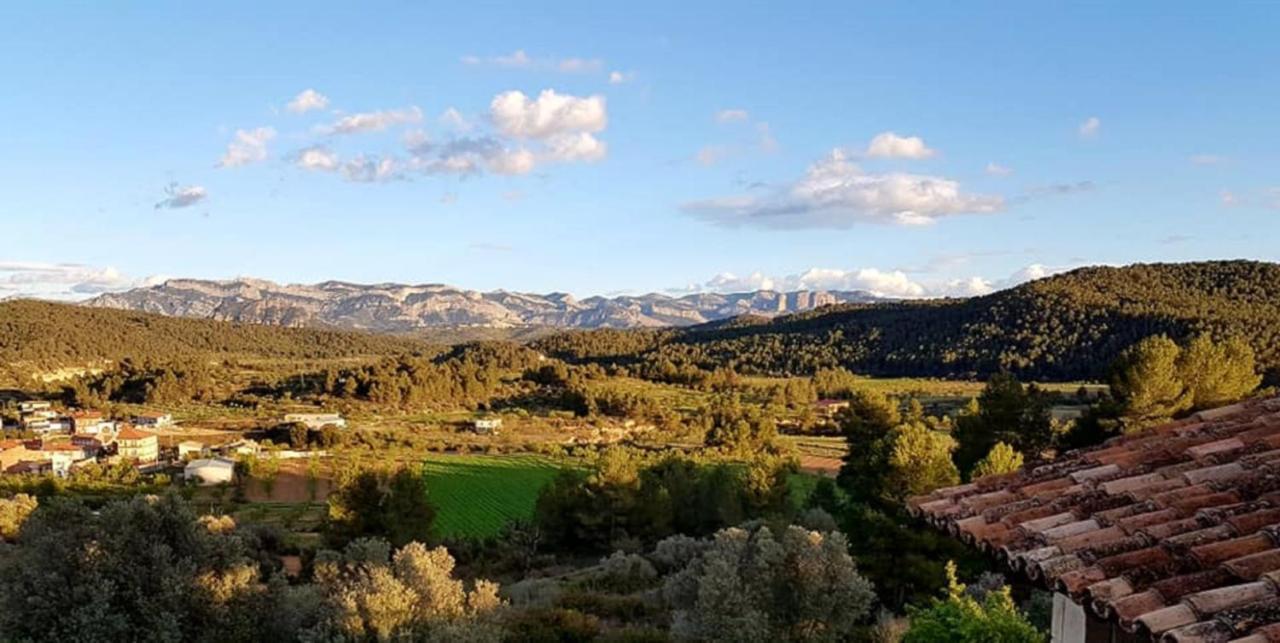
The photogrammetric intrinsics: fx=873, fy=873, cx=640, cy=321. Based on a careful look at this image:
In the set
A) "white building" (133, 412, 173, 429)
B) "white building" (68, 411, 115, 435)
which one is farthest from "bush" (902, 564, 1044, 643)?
"white building" (133, 412, 173, 429)

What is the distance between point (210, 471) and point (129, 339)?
10426 centimetres

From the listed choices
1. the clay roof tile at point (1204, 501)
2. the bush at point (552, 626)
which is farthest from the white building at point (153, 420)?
the clay roof tile at point (1204, 501)

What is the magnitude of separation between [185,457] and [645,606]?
2150 inches

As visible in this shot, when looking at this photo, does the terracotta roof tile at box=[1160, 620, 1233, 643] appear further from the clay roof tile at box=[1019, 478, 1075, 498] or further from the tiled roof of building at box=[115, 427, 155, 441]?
the tiled roof of building at box=[115, 427, 155, 441]

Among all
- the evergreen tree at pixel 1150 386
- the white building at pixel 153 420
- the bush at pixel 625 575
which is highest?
the evergreen tree at pixel 1150 386

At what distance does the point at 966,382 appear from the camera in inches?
3688

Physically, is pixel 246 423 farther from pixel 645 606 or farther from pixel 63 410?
pixel 645 606

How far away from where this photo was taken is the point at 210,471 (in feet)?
194

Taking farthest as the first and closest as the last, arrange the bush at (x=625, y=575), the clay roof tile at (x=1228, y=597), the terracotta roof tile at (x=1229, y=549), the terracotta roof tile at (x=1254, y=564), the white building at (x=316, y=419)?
the white building at (x=316, y=419) → the bush at (x=625, y=575) → the terracotta roof tile at (x=1229, y=549) → the terracotta roof tile at (x=1254, y=564) → the clay roof tile at (x=1228, y=597)

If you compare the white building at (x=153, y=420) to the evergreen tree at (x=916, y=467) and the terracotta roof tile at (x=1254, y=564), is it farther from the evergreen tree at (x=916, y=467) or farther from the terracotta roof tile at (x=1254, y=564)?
the terracotta roof tile at (x=1254, y=564)

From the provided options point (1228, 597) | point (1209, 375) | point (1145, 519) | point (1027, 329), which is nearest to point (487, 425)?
point (1027, 329)

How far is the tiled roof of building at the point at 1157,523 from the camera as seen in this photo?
2840 mm

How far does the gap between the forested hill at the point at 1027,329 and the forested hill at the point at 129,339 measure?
206ft

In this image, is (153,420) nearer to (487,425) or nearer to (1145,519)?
(487,425)
